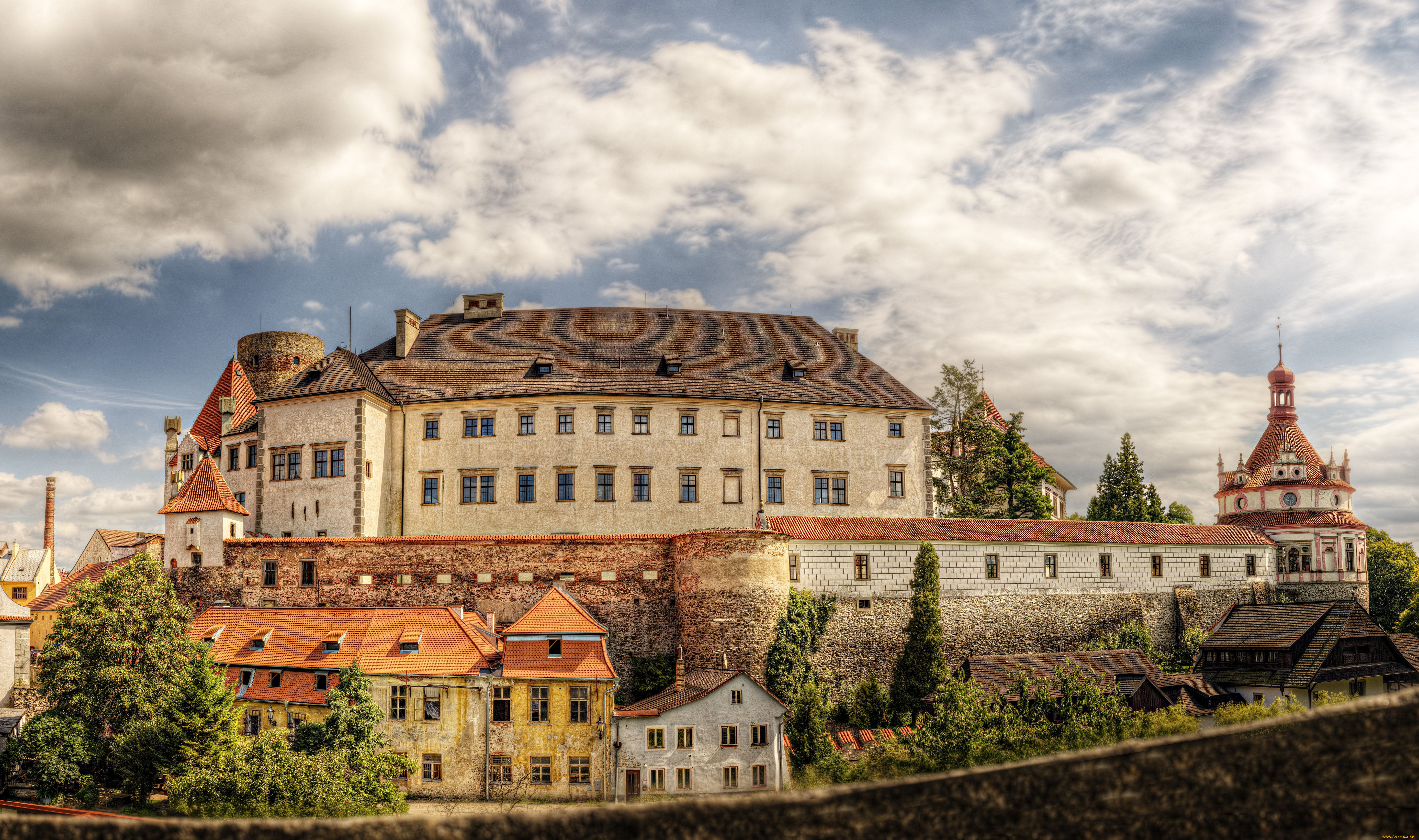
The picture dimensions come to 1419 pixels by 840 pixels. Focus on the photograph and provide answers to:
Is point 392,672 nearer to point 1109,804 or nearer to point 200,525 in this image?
point 200,525

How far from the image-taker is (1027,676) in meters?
32.2

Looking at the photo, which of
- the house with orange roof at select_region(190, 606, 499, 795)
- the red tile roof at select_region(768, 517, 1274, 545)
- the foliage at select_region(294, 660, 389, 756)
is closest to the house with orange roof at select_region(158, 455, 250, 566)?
the house with orange roof at select_region(190, 606, 499, 795)

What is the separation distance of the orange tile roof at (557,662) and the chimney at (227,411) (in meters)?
24.7

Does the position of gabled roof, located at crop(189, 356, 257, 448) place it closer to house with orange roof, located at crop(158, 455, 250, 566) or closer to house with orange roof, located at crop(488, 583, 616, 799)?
house with orange roof, located at crop(158, 455, 250, 566)

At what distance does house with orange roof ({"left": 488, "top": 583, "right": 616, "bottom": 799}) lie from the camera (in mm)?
28984

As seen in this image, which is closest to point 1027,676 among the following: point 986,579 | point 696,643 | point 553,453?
point 986,579

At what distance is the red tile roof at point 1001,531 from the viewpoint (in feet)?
114

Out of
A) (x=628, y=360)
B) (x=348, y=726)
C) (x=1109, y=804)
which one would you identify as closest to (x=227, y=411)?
(x=628, y=360)

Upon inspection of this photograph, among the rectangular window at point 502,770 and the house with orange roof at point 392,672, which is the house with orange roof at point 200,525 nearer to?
the house with orange roof at point 392,672

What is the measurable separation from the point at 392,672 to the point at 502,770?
479 cm

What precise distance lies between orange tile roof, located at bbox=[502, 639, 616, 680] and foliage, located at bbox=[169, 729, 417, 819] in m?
4.88

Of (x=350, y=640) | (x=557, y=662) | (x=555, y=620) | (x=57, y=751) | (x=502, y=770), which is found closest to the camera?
(x=57, y=751)

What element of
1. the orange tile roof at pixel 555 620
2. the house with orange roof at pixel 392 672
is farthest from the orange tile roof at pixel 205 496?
the orange tile roof at pixel 555 620

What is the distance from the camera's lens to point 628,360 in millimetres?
43000
